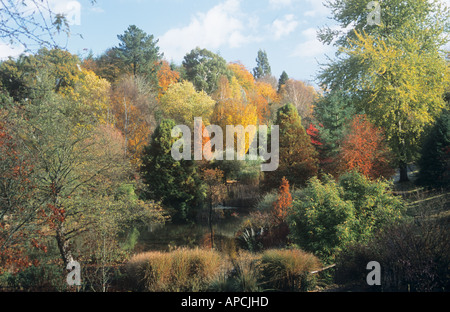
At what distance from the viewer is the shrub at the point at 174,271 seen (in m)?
8.41

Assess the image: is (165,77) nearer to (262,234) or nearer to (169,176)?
(169,176)

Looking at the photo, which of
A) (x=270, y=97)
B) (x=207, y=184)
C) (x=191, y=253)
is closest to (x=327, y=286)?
(x=191, y=253)

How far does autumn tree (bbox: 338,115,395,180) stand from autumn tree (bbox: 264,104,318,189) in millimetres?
2545

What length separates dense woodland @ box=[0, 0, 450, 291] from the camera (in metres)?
7.86

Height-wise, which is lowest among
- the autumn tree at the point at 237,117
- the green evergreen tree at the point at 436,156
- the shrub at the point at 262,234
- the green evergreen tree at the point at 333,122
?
the shrub at the point at 262,234

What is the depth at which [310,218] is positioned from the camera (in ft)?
32.2

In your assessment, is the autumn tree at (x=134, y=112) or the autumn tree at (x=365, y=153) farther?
the autumn tree at (x=134, y=112)

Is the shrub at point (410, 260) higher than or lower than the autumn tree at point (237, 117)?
lower

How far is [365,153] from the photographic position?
15914 millimetres

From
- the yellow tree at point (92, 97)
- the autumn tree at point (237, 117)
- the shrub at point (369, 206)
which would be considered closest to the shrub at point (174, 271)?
the shrub at point (369, 206)

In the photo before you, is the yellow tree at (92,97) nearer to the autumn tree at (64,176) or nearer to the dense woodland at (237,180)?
the dense woodland at (237,180)

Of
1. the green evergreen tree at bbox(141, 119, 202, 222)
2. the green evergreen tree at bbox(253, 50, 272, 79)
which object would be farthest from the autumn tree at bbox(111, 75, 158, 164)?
the green evergreen tree at bbox(253, 50, 272, 79)

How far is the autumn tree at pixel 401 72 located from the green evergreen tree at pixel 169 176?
39.6 ft
